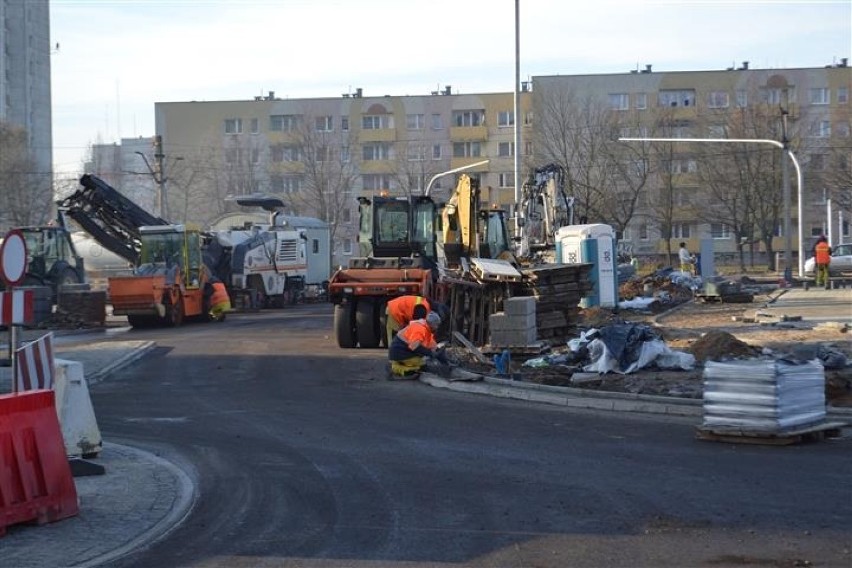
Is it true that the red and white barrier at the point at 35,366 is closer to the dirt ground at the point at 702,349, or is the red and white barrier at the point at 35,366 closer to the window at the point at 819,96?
the dirt ground at the point at 702,349

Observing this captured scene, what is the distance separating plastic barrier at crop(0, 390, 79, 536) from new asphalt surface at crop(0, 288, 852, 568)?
13 centimetres

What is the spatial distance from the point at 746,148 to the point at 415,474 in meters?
57.6

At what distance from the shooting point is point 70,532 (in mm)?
8734

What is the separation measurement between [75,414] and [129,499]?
2.12 m

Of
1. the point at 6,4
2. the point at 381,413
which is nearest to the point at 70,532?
the point at 381,413

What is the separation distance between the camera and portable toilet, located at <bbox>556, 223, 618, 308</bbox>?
Result: 3225 cm

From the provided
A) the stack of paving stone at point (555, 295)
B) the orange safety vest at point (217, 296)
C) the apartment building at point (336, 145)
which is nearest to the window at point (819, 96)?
the apartment building at point (336, 145)

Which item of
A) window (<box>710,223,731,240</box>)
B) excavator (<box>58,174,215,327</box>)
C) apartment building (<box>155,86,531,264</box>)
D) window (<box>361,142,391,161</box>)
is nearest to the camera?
excavator (<box>58,174,215,327</box>)

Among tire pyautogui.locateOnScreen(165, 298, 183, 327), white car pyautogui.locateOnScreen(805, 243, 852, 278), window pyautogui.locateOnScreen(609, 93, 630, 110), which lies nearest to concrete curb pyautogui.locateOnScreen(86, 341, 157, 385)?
tire pyautogui.locateOnScreen(165, 298, 183, 327)

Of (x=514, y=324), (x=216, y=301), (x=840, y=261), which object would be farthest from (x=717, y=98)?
(x=514, y=324)

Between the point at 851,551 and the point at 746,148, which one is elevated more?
the point at 746,148

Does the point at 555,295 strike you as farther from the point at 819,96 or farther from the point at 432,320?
the point at 819,96

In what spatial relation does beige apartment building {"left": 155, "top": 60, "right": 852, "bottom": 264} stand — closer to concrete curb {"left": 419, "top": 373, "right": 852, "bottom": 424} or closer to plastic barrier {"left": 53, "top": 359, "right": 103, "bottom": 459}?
concrete curb {"left": 419, "top": 373, "right": 852, "bottom": 424}

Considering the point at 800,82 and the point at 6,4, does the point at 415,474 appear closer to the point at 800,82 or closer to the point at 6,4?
the point at 800,82
